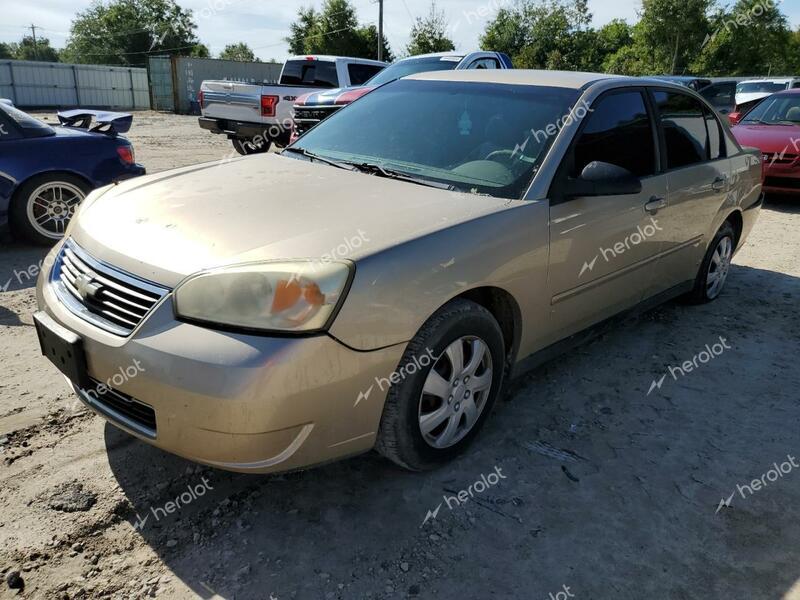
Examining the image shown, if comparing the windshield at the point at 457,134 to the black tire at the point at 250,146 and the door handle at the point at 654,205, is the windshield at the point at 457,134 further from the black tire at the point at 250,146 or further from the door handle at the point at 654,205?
the black tire at the point at 250,146

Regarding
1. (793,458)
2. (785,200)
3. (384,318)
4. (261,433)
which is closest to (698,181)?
(793,458)

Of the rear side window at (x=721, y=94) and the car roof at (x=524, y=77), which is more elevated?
the rear side window at (x=721, y=94)

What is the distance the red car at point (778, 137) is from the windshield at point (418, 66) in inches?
180

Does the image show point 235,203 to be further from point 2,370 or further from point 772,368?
point 772,368

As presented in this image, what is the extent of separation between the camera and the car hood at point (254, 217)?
88.0 inches

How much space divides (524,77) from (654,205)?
42.3 inches

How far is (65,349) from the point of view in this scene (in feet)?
7.54

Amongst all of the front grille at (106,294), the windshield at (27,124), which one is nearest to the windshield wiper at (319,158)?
the front grille at (106,294)

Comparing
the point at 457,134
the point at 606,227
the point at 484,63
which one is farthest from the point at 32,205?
the point at 484,63

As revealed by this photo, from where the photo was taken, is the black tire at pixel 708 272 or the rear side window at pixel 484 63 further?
the rear side window at pixel 484 63

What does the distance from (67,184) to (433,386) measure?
475 centimetres

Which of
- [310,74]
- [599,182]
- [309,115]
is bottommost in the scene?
[599,182]

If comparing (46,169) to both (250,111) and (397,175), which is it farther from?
(250,111)

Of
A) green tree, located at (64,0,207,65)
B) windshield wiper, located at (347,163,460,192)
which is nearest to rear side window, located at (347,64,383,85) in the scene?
windshield wiper, located at (347,163,460,192)
